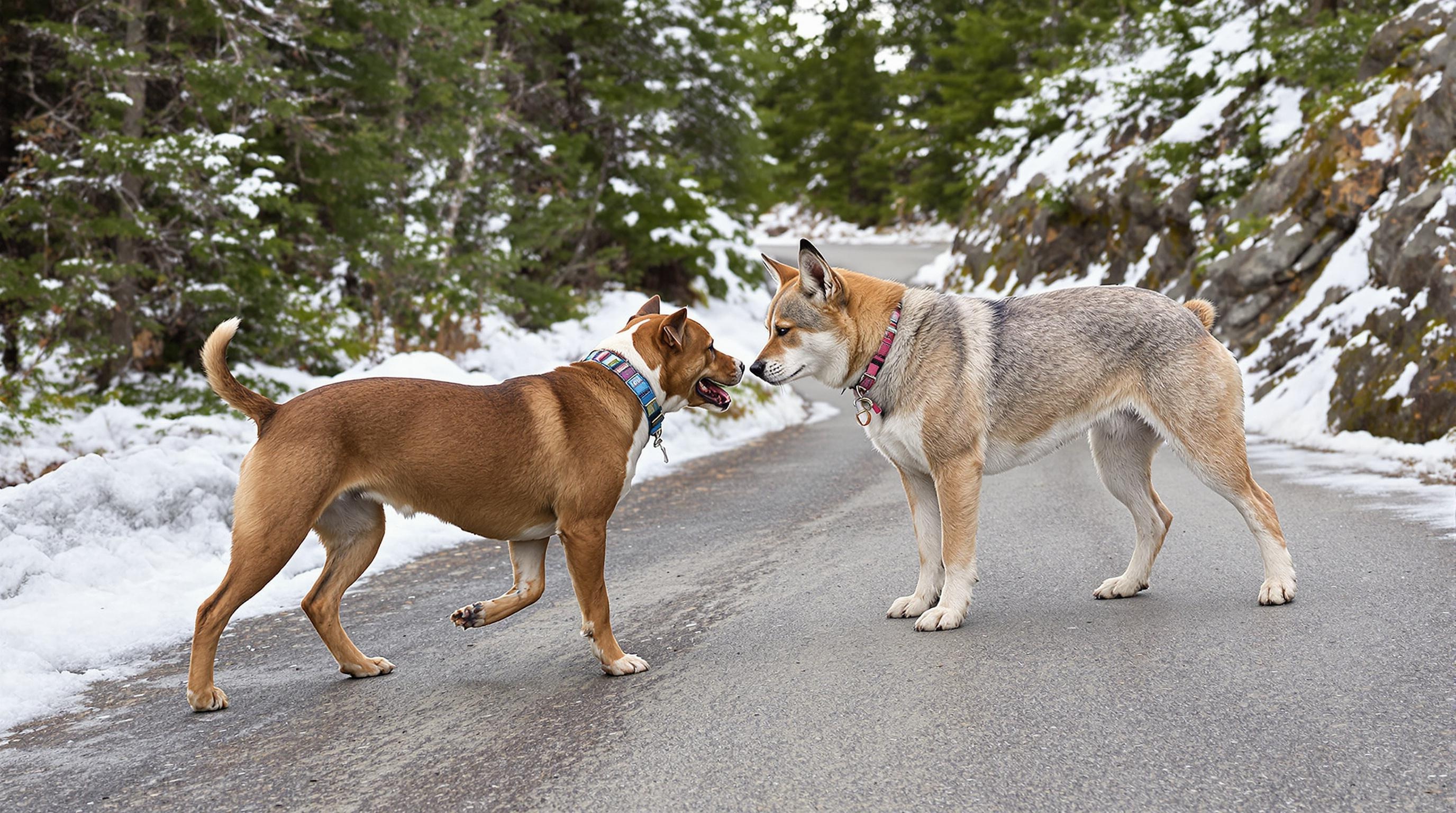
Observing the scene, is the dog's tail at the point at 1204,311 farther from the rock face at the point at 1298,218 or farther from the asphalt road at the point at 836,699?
the rock face at the point at 1298,218

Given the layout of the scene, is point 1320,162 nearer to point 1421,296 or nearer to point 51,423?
point 1421,296

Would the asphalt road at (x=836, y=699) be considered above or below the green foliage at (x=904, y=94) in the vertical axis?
below

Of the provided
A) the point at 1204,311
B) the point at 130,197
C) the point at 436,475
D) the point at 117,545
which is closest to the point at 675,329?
the point at 436,475

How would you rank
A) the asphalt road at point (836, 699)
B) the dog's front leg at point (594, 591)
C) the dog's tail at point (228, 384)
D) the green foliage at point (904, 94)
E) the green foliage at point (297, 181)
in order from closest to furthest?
the asphalt road at point (836, 699) → the dog's tail at point (228, 384) → the dog's front leg at point (594, 591) → the green foliage at point (297, 181) → the green foliage at point (904, 94)

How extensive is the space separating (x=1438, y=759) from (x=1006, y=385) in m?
2.76

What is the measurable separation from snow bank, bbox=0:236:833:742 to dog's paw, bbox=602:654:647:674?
2260mm

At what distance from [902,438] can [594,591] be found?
1842mm

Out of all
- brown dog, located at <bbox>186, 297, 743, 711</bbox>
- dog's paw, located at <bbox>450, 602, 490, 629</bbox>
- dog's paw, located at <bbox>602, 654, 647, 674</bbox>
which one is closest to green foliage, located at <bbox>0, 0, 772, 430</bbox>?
brown dog, located at <bbox>186, 297, 743, 711</bbox>

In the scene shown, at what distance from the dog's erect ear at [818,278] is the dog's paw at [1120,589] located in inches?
82.4

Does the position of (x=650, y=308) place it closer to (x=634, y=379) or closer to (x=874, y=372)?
(x=634, y=379)

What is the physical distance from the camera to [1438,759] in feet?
10.3

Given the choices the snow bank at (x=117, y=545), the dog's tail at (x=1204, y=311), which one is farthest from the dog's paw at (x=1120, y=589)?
the snow bank at (x=117, y=545)

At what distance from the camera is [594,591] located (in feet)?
15.0

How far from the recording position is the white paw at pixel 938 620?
16.3ft
